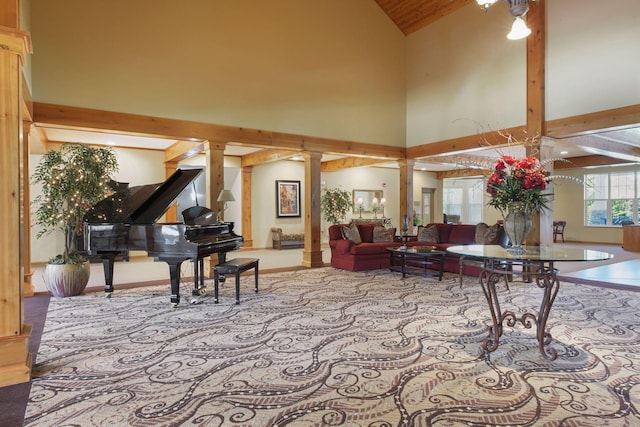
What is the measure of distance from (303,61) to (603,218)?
12.0m

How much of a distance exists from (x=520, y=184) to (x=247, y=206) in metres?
8.74

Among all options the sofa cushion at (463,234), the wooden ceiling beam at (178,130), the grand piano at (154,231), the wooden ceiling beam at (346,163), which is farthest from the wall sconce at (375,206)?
the grand piano at (154,231)

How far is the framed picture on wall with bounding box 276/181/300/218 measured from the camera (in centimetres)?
1159

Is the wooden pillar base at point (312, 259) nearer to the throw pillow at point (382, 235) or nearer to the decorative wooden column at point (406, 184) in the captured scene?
the throw pillow at point (382, 235)

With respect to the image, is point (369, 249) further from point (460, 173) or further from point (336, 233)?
point (460, 173)

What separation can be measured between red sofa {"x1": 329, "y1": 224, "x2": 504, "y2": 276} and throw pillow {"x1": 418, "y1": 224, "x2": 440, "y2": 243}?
3.0 inches

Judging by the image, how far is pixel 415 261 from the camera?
6898mm

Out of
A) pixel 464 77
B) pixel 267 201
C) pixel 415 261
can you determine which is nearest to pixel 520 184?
pixel 415 261

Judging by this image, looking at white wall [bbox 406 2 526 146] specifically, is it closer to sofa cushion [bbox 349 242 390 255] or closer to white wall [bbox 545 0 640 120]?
white wall [bbox 545 0 640 120]

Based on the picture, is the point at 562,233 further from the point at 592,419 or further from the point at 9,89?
the point at 9,89

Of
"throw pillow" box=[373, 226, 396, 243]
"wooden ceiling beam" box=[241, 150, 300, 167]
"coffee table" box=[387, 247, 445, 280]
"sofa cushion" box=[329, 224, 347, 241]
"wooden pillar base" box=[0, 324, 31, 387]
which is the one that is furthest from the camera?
"wooden ceiling beam" box=[241, 150, 300, 167]

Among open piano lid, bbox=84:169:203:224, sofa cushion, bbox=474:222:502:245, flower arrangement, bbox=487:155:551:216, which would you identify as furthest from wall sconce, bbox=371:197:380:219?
flower arrangement, bbox=487:155:551:216

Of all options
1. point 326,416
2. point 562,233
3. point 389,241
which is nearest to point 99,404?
point 326,416

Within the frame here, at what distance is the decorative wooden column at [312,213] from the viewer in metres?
7.59
